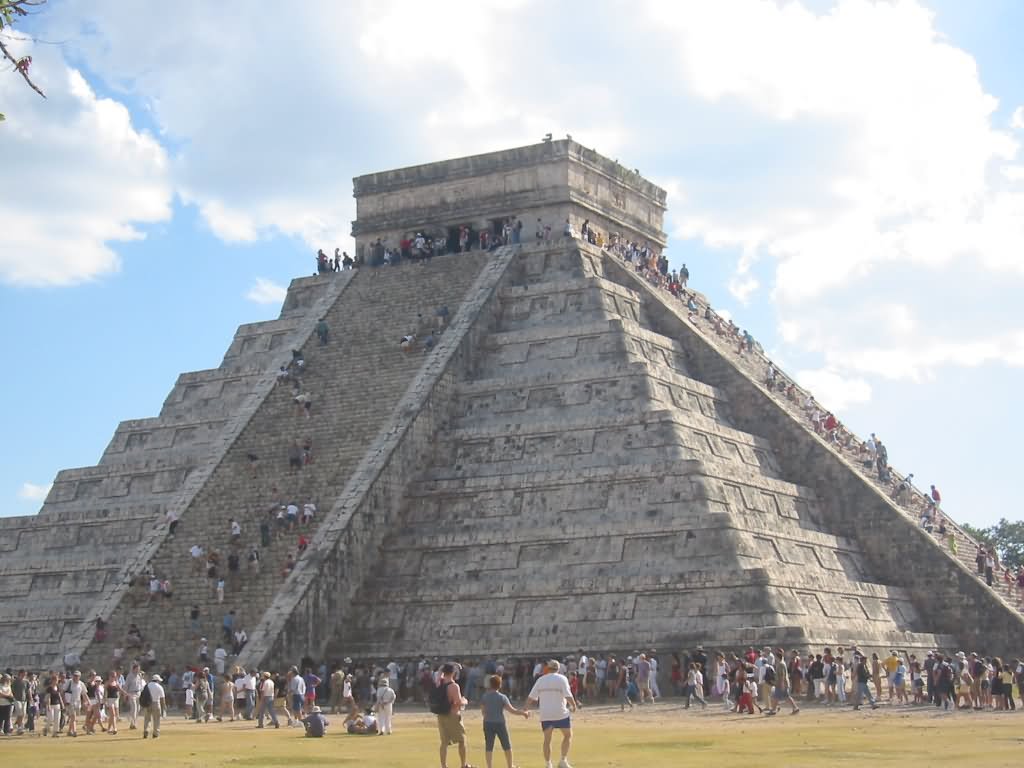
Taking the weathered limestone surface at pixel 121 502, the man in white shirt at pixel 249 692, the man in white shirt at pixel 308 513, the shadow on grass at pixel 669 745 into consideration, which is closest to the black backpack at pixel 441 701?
the shadow on grass at pixel 669 745

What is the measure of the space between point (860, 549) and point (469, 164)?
14.5 metres

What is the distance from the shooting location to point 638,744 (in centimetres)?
1872

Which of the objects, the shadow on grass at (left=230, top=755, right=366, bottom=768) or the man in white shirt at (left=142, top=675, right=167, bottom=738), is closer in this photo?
the shadow on grass at (left=230, top=755, right=366, bottom=768)

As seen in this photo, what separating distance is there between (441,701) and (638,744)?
11.7 ft

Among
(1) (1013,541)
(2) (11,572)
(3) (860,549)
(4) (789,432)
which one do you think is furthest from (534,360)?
(1) (1013,541)

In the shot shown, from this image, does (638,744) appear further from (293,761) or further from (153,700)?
(153,700)

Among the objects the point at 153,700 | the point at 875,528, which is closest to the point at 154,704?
the point at 153,700

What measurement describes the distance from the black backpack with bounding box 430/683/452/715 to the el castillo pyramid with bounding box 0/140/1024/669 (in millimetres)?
11701

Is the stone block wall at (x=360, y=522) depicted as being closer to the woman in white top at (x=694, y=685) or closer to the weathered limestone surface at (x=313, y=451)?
the weathered limestone surface at (x=313, y=451)

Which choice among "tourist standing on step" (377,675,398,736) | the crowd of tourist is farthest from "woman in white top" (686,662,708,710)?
"tourist standing on step" (377,675,398,736)

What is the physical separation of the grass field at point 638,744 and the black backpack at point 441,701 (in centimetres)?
Result: 81

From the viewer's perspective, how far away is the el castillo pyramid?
2878 centimetres

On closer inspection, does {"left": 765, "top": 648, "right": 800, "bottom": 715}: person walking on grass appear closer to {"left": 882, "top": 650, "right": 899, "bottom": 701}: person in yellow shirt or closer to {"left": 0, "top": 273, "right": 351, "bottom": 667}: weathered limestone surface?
{"left": 882, "top": 650, "right": 899, "bottom": 701}: person in yellow shirt

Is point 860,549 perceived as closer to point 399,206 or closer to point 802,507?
point 802,507
